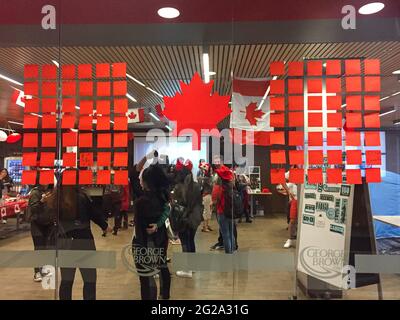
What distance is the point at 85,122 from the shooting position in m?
2.77

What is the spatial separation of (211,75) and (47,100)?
1494 mm

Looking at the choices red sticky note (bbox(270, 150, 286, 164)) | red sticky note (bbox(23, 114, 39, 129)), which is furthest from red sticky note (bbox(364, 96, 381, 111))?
red sticky note (bbox(23, 114, 39, 129))

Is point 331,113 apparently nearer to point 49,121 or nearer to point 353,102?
point 353,102

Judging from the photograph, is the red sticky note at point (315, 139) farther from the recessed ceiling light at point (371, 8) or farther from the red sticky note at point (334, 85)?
the recessed ceiling light at point (371, 8)

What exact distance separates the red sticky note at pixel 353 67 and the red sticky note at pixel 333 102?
24 cm

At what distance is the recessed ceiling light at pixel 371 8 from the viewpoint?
2.63 m

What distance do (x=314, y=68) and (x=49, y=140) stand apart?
2.43 m

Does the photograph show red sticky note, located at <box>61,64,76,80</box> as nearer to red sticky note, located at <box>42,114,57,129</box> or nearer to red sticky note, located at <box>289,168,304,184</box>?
red sticky note, located at <box>42,114,57,129</box>

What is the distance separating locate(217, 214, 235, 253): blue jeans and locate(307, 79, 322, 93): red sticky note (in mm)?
1374

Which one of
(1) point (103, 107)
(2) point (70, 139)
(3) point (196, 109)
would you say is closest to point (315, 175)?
(3) point (196, 109)
